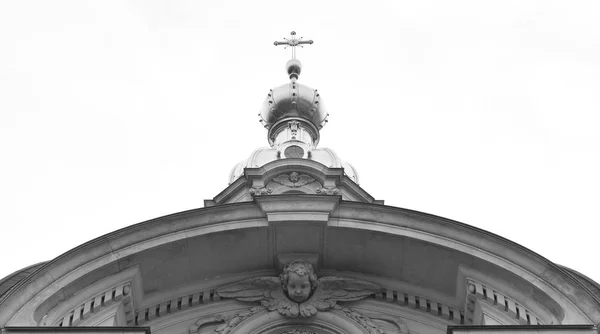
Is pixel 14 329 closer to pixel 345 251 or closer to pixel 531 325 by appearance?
pixel 345 251

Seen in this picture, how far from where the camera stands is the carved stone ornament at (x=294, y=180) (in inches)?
661

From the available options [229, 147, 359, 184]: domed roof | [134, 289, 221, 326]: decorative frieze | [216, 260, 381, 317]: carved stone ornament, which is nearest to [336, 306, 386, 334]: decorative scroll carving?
[216, 260, 381, 317]: carved stone ornament

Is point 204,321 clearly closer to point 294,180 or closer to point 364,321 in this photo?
point 364,321

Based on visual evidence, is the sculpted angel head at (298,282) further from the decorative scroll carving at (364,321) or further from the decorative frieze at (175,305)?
the decorative frieze at (175,305)

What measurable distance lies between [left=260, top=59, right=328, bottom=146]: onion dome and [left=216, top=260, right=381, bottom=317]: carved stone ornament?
7121mm

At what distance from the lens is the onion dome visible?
21.2 m

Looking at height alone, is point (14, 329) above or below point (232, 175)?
below

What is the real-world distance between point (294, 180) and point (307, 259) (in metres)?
2.82

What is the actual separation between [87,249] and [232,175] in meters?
7.27

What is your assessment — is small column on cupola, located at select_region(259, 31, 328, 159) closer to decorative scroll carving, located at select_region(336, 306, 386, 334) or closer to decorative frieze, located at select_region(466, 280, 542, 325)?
decorative scroll carving, located at select_region(336, 306, 386, 334)

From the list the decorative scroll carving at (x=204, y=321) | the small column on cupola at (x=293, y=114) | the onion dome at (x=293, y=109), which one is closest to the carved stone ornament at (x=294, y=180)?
the decorative scroll carving at (x=204, y=321)

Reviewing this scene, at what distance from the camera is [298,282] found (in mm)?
13914

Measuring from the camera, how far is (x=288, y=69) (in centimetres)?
2234

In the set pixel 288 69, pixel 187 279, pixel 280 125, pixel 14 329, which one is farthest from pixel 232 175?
pixel 14 329
